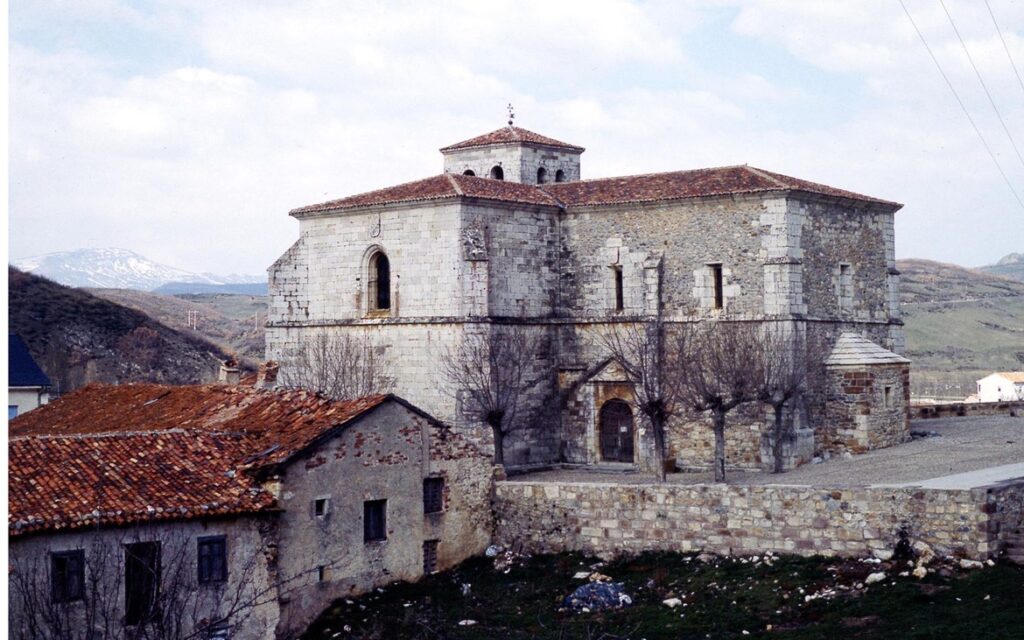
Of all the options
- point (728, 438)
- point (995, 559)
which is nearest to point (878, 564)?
point (995, 559)

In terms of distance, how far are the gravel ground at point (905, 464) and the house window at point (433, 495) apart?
5912mm

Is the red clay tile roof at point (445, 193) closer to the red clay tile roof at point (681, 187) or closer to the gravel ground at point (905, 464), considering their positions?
the red clay tile roof at point (681, 187)

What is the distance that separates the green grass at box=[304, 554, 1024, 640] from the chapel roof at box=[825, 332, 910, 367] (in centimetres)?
1106

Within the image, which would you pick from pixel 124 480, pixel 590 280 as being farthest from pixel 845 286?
pixel 124 480

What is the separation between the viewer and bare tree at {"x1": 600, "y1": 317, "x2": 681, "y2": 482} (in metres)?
31.1

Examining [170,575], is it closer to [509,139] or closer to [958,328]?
[509,139]

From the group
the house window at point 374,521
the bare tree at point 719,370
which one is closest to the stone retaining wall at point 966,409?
the bare tree at point 719,370

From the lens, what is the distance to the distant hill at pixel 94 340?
6153 centimetres

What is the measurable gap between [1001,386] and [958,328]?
101 feet

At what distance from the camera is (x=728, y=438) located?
34000 millimetres

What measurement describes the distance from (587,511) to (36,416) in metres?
12.5

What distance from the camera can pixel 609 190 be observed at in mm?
36906

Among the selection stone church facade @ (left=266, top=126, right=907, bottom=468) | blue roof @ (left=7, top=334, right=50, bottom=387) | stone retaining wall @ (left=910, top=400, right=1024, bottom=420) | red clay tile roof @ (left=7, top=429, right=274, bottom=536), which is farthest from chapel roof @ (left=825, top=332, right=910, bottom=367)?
blue roof @ (left=7, top=334, right=50, bottom=387)

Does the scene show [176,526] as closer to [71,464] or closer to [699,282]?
[71,464]
